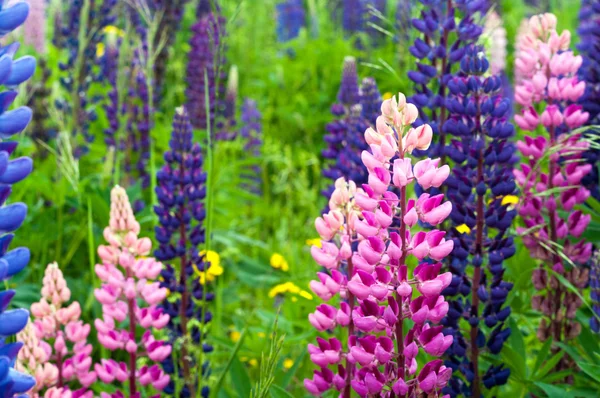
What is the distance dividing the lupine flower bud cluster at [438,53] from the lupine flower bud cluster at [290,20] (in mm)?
6683

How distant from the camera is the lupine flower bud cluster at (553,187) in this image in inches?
84.2

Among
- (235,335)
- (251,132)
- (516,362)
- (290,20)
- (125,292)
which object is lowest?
(235,335)

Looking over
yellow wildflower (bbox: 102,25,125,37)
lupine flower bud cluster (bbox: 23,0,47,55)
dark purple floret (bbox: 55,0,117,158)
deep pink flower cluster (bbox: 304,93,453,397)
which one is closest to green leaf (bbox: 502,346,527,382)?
deep pink flower cluster (bbox: 304,93,453,397)

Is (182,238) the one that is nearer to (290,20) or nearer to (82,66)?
(82,66)

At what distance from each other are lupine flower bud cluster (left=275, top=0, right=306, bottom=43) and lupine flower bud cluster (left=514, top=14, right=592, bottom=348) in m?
6.72

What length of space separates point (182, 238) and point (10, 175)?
1119 mm

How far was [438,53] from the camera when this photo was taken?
220 cm

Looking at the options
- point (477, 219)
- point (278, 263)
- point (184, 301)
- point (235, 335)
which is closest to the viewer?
point (477, 219)

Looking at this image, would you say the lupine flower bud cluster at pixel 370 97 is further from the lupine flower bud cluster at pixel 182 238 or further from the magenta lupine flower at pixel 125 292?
the magenta lupine flower at pixel 125 292

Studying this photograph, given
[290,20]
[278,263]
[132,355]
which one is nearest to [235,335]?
[278,263]

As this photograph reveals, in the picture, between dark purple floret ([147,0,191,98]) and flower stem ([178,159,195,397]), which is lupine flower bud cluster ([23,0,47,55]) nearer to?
dark purple floret ([147,0,191,98])

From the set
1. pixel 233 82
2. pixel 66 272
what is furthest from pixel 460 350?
pixel 233 82

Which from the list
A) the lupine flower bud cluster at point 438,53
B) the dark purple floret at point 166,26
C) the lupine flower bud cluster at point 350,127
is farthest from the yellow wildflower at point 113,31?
the lupine flower bud cluster at point 438,53

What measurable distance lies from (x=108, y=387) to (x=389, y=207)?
1161 mm
